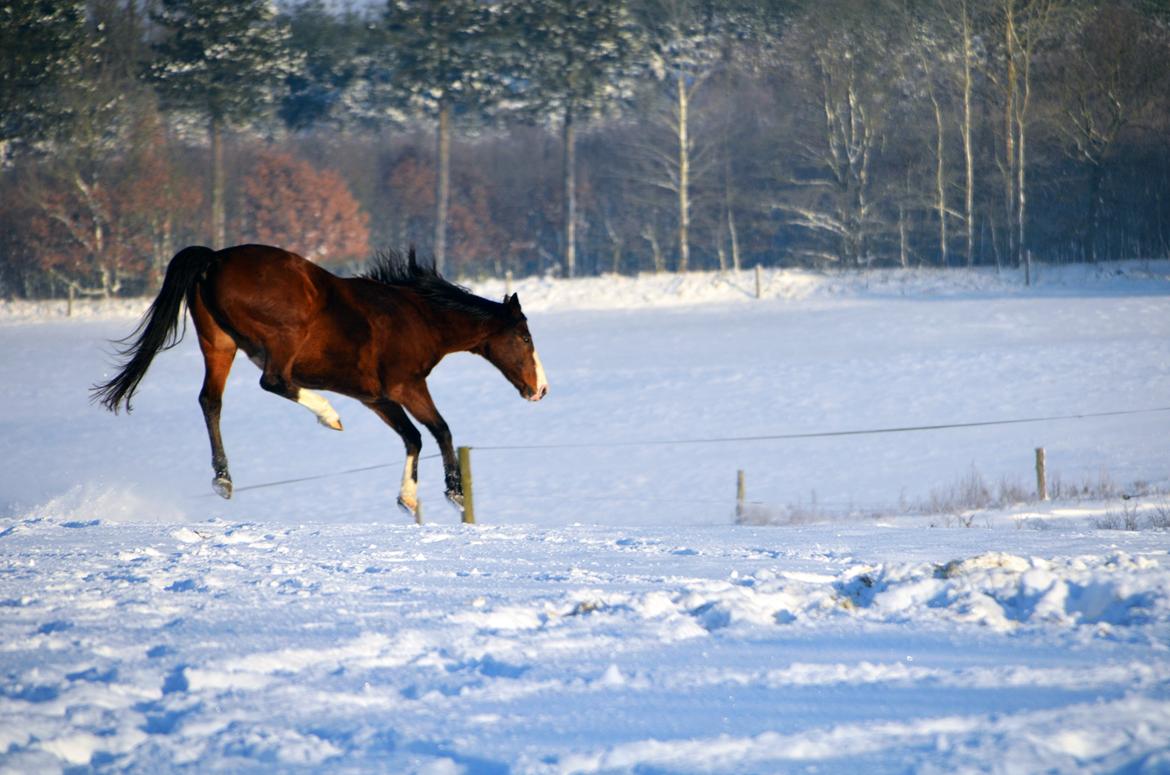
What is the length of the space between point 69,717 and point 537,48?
40072mm

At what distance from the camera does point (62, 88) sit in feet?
122

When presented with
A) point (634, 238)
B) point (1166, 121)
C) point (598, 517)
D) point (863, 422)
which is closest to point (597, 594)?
point (598, 517)

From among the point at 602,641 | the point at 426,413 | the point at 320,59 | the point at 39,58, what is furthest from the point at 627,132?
the point at 602,641

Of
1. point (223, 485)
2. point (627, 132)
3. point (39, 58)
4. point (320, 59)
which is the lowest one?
point (223, 485)

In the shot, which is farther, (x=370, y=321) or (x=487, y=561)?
(x=370, y=321)

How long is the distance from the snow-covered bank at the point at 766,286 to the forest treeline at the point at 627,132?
1993 mm

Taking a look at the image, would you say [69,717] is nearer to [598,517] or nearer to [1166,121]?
[598,517]

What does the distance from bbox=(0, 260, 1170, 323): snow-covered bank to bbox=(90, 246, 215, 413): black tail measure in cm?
2674

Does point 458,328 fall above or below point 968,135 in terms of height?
below

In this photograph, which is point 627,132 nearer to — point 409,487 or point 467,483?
point 467,483

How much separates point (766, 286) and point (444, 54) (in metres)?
14.3

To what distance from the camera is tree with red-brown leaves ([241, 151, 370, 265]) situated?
42094mm

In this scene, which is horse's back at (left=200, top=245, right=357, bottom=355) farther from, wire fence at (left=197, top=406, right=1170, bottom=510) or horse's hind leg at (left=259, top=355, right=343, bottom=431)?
wire fence at (left=197, top=406, right=1170, bottom=510)

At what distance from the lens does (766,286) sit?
3556cm
